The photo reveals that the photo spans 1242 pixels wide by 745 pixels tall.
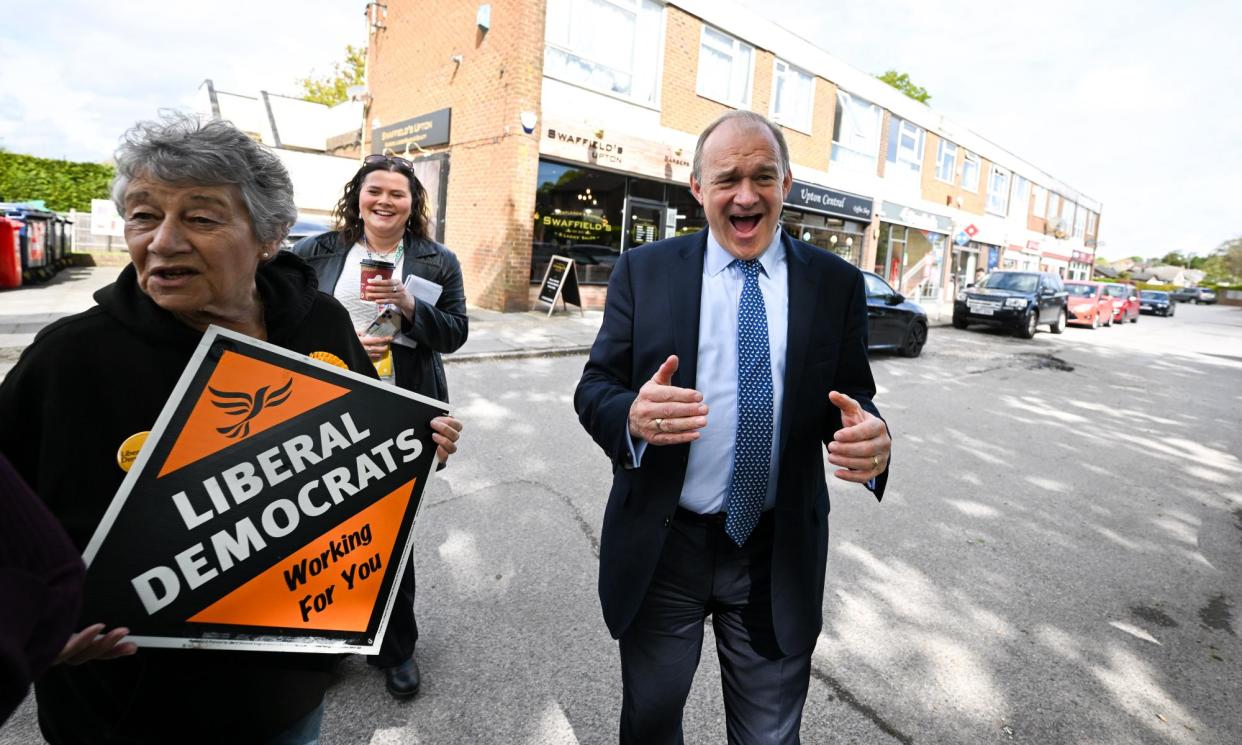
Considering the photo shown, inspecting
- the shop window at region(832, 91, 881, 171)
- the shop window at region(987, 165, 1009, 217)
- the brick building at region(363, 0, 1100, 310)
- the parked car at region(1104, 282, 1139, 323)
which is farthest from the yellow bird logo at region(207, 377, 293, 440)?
the shop window at region(987, 165, 1009, 217)

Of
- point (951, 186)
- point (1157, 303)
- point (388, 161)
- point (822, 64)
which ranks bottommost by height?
point (388, 161)

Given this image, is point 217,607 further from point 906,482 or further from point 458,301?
point 906,482

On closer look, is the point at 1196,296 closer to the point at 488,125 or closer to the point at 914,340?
the point at 914,340

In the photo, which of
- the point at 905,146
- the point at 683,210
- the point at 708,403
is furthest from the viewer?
the point at 905,146

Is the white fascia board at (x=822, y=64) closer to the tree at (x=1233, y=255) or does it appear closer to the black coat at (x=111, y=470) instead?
the black coat at (x=111, y=470)

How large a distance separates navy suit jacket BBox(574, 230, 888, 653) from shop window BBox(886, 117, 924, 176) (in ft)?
78.9

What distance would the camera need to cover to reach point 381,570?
1644 millimetres

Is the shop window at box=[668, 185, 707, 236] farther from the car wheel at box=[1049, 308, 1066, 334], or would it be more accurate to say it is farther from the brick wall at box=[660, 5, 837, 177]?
the car wheel at box=[1049, 308, 1066, 334]

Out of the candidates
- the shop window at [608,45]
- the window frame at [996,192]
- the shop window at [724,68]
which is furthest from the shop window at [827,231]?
the window frame at [996,192]

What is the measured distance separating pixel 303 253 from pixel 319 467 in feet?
5.69

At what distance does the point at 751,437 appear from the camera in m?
1.74

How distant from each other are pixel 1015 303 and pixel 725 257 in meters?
17.4

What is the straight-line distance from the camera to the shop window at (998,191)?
30.5 metres

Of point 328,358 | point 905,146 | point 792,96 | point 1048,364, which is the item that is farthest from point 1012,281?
point 328,358
